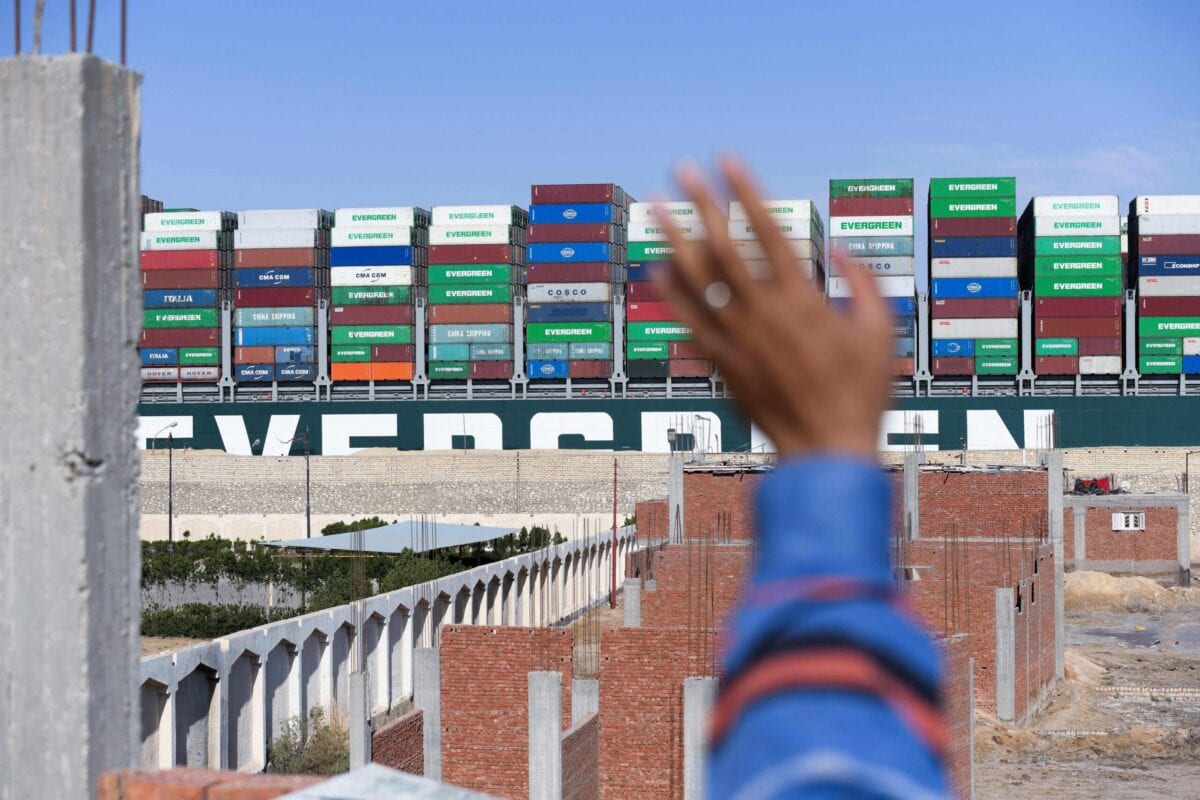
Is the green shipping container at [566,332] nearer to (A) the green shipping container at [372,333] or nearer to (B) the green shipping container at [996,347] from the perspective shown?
(A) the green shipping container at [372,333]

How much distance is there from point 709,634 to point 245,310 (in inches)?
1770

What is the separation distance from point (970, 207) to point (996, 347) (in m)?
5.15

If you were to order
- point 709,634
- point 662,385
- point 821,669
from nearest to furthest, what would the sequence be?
point 821,669 < point 709,634 < point 662,385

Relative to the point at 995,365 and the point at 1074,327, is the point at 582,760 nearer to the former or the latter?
the point at 995,365

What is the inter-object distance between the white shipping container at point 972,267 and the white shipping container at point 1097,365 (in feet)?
13.2

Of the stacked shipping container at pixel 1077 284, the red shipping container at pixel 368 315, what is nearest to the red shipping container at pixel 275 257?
the red shipping container at pixel 368 315

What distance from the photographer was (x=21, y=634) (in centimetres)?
295

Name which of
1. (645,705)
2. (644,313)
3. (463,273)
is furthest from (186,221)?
(645,705)

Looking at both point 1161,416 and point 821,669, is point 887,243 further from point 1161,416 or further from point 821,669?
point 821,669

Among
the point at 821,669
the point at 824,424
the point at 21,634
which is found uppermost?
the point at 824,424

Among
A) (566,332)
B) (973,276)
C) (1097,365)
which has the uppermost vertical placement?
(973,276)

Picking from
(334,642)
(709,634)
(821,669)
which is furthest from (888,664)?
(334,642)

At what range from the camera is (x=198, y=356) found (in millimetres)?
53812

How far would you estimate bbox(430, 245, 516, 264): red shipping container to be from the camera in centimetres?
5194
